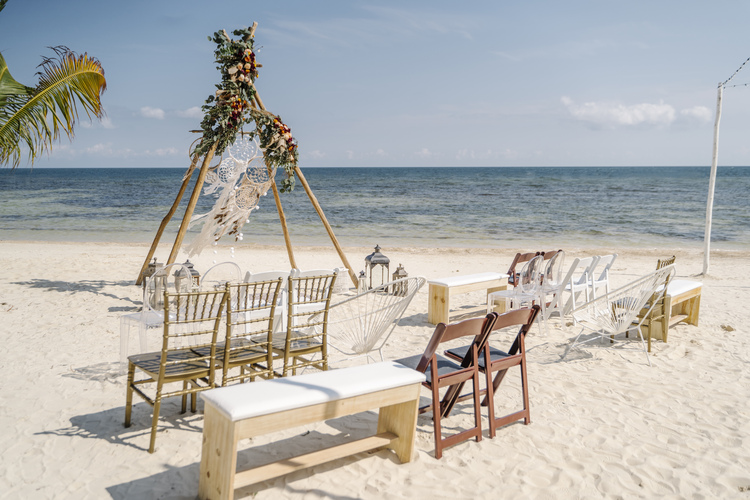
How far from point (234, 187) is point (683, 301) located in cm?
600

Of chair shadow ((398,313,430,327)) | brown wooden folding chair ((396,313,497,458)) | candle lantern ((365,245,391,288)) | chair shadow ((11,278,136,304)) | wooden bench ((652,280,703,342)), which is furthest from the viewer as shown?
chair shadow ((11,278,136,304))

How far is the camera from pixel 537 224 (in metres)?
23.5

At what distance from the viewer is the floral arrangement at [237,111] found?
7.06 m

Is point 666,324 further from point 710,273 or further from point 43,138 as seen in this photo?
point 43,138

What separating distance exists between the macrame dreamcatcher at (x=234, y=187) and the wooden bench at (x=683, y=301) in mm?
5199

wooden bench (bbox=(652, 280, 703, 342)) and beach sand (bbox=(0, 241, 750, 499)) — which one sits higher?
wooden bench (bbox=(652, 280, 703, 342))

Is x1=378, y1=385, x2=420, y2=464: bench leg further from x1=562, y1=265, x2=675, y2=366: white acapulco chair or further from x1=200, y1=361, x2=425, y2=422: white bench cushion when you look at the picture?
x1=562, y1=265, x2=675, y2=366: white acapulco chair

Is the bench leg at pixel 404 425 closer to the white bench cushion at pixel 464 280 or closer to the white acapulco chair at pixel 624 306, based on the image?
the white acapulco chair at pixel 624 306

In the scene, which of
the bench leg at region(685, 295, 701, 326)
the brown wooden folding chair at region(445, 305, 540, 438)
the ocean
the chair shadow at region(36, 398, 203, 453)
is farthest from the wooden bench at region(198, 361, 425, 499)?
the ocean

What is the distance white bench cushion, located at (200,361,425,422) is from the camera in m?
2.68

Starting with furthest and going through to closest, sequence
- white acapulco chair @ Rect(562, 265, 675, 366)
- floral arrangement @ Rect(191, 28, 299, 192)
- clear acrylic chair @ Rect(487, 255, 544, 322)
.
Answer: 1. floral arrangement @ Rect(191, 28, 299, 192)
2. clear acrylic chair @ Rect(487, 255, 544, 322)
3. white acapulco chair @ Rect(562, 265, 675, 366)

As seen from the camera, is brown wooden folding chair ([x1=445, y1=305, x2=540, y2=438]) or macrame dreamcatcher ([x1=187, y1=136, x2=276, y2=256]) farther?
macrame dreamcatcher ([x1=187, y1=136, x2=276, y2=256])

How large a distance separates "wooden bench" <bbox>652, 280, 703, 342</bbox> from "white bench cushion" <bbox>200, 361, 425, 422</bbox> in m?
4.15

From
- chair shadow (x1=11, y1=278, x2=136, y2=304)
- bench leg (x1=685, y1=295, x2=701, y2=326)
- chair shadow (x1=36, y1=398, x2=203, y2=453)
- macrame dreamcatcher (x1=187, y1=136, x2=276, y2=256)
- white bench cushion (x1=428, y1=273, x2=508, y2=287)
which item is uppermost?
macrame dreamcatcher (x1=187, y1=136, x2=276, y2=256)
